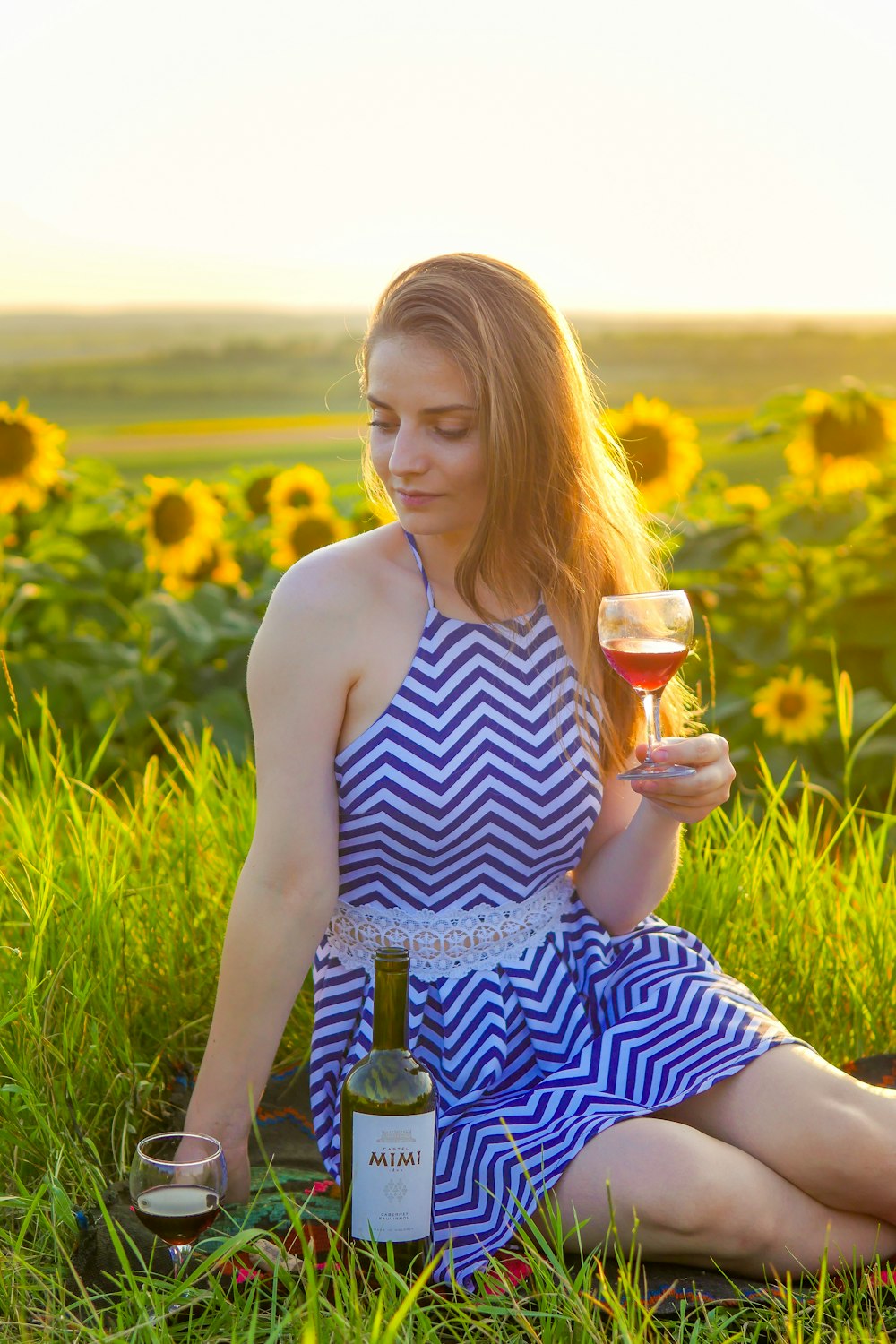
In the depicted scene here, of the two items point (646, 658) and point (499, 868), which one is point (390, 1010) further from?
point (646, 658)

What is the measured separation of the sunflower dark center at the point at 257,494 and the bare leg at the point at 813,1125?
3740 mm

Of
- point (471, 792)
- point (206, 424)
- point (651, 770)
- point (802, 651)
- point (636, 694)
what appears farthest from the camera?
point (206, 424)

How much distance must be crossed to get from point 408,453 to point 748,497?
2.60 meters

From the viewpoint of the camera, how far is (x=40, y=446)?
5129 mm

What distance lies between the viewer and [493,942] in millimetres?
2510

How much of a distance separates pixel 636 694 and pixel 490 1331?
1.16 metres

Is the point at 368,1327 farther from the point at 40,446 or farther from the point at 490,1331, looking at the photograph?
the point at 40,446

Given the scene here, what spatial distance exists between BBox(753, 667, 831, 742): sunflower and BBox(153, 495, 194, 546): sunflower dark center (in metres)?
Answer: 2.14

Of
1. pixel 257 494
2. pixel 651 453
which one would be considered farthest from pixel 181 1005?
pixel 257 494

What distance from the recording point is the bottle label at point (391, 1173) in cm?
203

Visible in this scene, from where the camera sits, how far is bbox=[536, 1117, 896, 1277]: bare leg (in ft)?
7.09

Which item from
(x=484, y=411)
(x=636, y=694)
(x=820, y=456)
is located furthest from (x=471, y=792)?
(x=820, y=456)

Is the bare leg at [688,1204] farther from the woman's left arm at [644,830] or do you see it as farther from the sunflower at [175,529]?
the sunflower at [175,529]

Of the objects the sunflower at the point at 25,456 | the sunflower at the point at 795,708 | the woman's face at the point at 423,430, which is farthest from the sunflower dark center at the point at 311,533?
the woman's face at the point at 423,430
